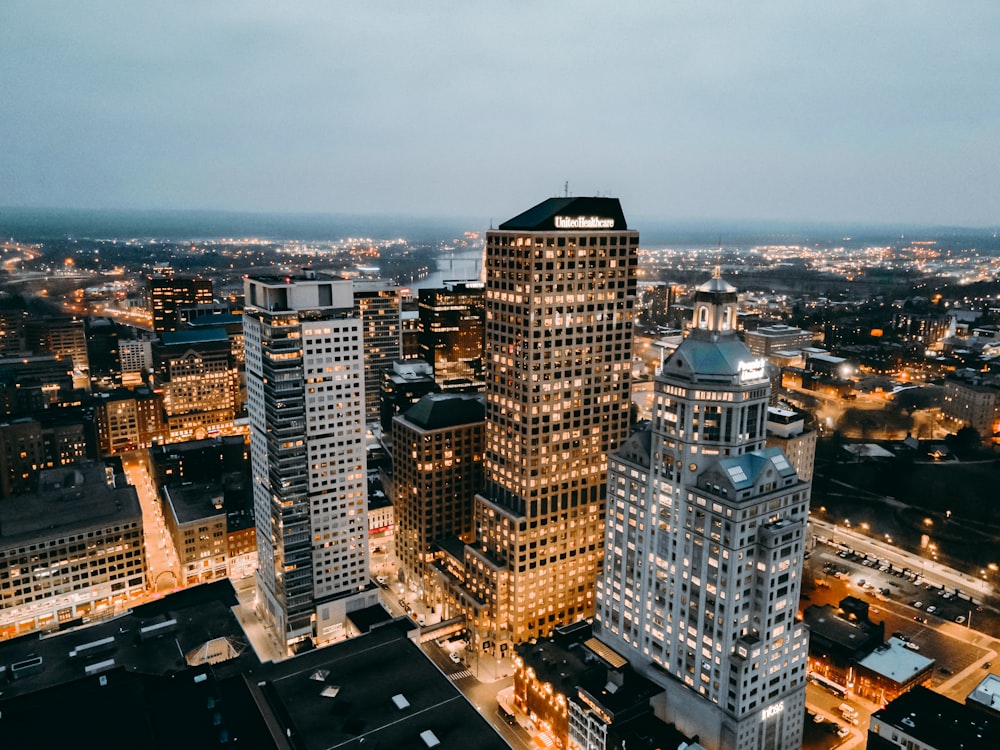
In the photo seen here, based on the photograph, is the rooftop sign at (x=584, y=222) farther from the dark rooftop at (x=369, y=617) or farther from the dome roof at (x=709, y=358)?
the dark rooftop at (x=369, y=617)

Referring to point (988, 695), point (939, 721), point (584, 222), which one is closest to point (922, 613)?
point (988, 695)

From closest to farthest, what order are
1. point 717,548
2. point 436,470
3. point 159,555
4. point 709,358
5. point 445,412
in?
point 717,548, point 709,358, point 436,470, point 445,412, point 159,555

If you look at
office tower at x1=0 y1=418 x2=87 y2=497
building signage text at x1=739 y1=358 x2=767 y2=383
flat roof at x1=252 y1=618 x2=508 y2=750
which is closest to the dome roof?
building signage text at x1=739 y1=358 x2=767 y2=383

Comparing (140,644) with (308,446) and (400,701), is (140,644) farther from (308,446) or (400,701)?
(400,701)

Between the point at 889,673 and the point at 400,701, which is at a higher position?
the point at 400,701

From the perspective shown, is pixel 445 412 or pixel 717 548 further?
pixel 445 412

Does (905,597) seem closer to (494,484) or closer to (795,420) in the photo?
(795,420)

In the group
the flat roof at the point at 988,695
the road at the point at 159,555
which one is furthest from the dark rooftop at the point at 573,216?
the road at the point at 159,555
